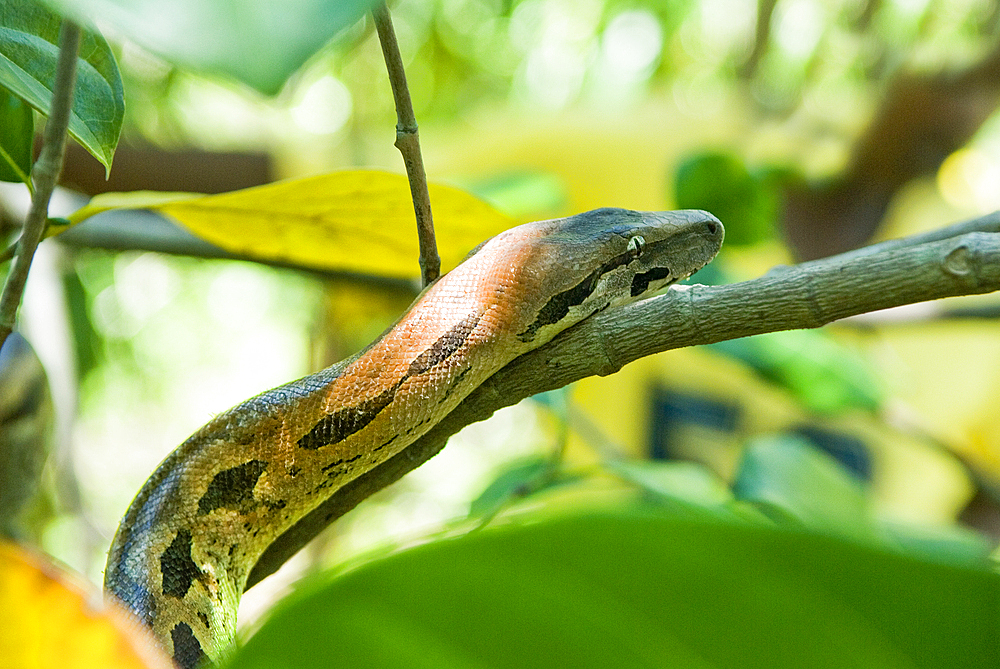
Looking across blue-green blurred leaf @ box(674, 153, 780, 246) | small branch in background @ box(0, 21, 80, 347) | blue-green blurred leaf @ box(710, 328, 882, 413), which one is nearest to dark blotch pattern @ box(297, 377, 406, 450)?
small branch in background @ box(0, 21, 80, 347)

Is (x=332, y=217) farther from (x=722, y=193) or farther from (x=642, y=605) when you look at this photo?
(x=722, y=193)

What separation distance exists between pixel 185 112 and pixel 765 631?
4.77 meters

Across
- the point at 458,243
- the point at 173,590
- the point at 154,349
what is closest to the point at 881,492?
the point at 458,243

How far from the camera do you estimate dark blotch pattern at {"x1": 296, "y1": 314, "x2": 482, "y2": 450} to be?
31.2 inches

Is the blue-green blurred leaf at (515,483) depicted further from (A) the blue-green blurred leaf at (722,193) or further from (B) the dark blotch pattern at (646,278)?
(A) the blue-green blurred leaf at (722,193)

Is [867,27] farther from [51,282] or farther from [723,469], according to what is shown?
[51,282]

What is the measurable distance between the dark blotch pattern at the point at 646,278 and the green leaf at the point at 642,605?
608 millimetres

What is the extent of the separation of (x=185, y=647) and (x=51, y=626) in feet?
1.56

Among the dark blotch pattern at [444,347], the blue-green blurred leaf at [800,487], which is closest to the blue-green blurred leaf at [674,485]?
the blue-green blurred leaf at [800,487]

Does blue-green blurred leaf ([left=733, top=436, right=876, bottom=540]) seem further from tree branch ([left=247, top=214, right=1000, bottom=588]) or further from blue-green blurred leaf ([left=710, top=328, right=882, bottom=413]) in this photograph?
tree branch ([left=247, top=214, right=1000, bottom=588])

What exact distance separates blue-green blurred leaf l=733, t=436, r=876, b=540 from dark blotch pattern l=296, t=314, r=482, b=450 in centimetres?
49

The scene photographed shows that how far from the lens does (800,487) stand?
4.04ft

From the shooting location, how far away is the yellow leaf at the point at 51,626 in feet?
1.12

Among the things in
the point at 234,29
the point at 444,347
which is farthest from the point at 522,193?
the point at 234,29
